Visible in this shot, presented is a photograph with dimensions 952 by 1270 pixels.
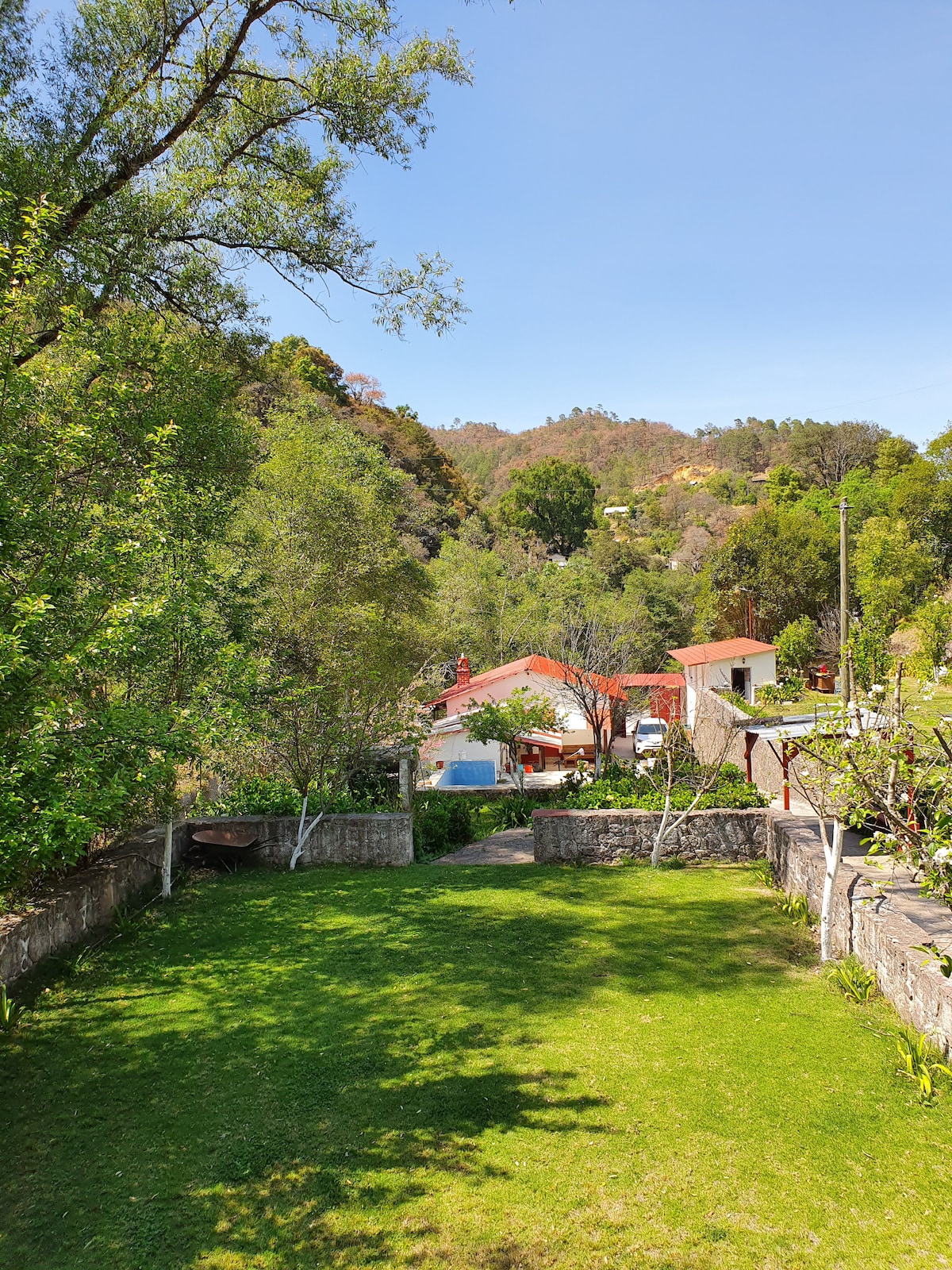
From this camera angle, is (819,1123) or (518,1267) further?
(819,1123)

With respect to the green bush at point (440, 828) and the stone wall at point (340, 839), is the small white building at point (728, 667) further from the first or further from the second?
the stone wall at point (340, 839)

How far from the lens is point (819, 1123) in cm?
454

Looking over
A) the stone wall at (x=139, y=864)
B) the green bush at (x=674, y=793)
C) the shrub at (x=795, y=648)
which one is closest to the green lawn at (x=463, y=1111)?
the stone wall at (x=139, y=864)

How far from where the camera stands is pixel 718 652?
32062 millimetres

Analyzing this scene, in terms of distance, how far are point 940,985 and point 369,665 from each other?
10.2 metres

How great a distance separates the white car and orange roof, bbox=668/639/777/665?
2.87 m

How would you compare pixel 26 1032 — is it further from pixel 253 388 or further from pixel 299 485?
pixel 253 388

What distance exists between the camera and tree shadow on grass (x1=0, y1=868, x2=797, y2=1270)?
385 cm

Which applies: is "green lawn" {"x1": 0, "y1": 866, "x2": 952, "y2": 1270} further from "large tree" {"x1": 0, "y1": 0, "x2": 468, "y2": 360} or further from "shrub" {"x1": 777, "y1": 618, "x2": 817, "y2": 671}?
"shrub" {"x1": 777, "y1": 618, "x2": 817, "y2": 671}

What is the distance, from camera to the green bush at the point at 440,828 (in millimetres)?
12398

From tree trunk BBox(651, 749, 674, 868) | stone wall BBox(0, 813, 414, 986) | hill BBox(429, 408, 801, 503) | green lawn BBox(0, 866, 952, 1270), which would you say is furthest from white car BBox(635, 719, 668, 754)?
hill BBox(429, 408, 801, 503)

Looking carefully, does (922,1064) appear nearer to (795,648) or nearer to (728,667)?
(728,667)

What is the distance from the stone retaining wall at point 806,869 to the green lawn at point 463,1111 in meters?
0.41

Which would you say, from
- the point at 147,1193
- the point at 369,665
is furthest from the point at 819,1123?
the point at 369,665
